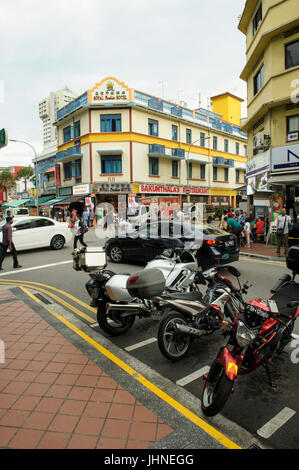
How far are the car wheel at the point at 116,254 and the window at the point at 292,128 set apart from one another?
30.7 feet

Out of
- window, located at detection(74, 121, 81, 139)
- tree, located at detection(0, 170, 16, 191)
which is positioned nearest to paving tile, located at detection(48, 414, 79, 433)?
window, located at detection(74, 121, 81, 139)

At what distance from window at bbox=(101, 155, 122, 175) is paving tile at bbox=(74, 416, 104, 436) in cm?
2778

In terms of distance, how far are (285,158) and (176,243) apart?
774cm

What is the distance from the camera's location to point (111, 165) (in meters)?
29.5

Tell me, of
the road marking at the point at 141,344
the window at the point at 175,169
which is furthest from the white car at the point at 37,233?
the window at the point at 175,169

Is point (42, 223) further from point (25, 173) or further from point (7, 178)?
point (7, 178)

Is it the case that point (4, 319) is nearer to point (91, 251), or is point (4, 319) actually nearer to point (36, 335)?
point (36, 335)

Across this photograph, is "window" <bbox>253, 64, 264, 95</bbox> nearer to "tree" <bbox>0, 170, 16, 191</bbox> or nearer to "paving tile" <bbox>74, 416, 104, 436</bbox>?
"paving tile" <bbox>74, 416, 104, 436</bbox>

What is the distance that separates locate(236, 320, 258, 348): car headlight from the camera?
300cm

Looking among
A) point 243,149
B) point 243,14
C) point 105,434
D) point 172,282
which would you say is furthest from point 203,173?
point 105,434

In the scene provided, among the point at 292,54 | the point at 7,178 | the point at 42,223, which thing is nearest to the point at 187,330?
the point at 42,223

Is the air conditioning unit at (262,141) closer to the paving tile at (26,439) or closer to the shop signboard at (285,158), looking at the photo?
the shop signboard at (285,158)

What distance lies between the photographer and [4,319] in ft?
17.3

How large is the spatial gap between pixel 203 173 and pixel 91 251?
113ft
